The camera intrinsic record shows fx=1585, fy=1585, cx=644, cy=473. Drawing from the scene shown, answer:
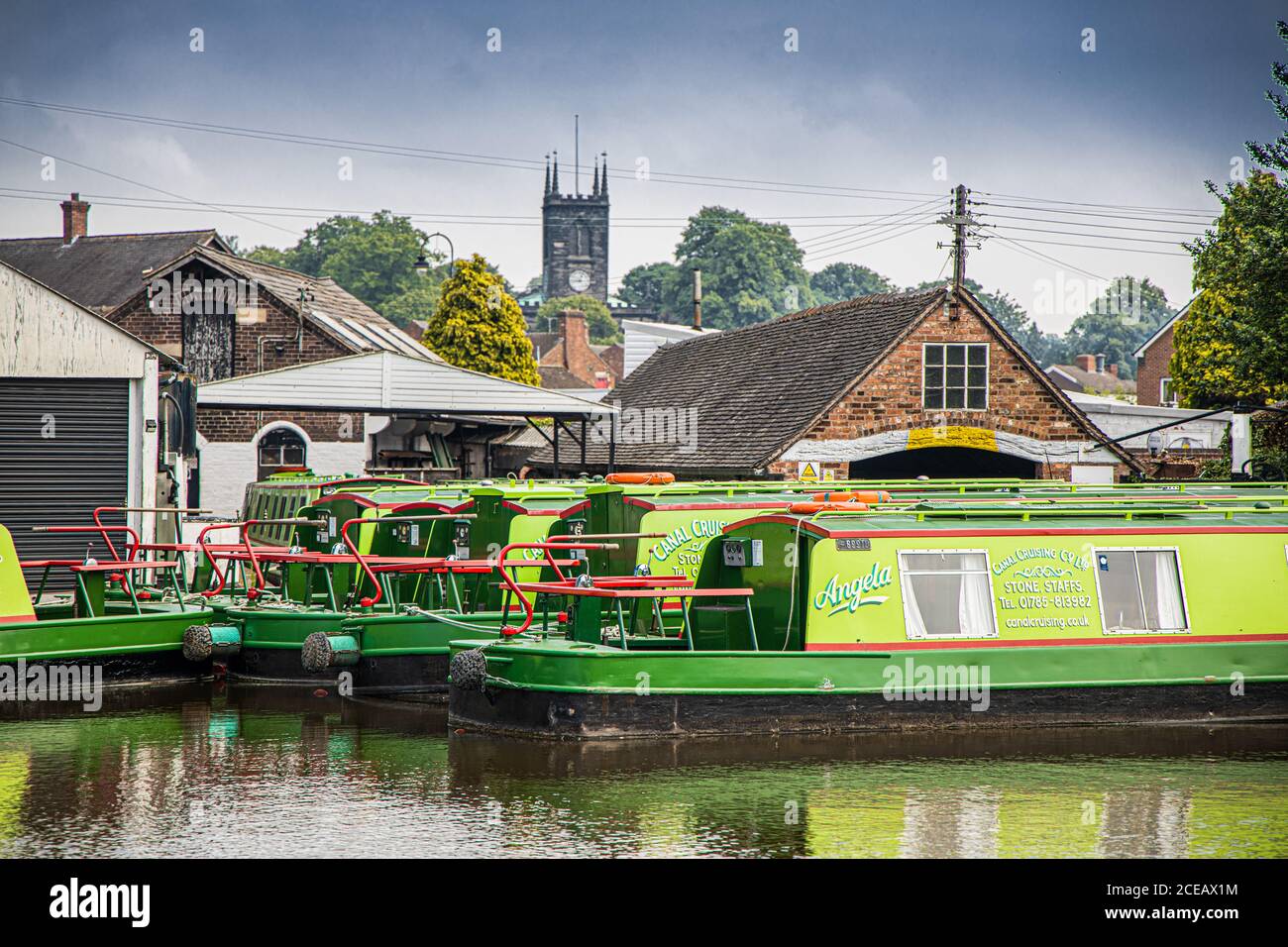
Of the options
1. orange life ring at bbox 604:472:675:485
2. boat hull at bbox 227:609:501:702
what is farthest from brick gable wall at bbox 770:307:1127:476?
boat hull at bbox 227:609:501:702

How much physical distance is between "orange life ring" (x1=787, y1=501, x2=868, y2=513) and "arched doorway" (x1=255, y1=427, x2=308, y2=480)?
26.9 m

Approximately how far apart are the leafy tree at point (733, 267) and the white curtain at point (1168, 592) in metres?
93.3

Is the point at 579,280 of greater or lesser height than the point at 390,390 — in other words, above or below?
above

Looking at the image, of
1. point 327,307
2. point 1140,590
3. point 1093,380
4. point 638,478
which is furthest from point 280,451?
point 1093,380

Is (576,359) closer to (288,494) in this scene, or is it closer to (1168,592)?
(288,494)

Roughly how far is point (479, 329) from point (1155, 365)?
29185 millimetres

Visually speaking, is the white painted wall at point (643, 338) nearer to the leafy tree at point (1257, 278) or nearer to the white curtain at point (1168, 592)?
the leafy tree at point (1257, 278)

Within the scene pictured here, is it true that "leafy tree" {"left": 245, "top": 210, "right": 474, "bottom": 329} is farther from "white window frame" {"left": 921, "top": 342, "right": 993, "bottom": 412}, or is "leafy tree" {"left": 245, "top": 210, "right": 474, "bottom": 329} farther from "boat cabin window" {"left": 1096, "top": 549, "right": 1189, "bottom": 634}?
"boat cabin window" {"left": 1096, "top": 549, "right": 1189, "bottom": 634}

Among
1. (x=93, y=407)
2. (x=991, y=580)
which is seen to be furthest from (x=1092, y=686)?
(x=93, y=407)

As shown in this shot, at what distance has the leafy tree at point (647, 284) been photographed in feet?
432

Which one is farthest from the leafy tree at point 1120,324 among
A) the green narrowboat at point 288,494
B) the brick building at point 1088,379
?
the green narrowboat at point 288,494

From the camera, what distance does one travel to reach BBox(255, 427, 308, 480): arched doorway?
40.5 metres

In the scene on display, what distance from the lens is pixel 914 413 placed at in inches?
1244
